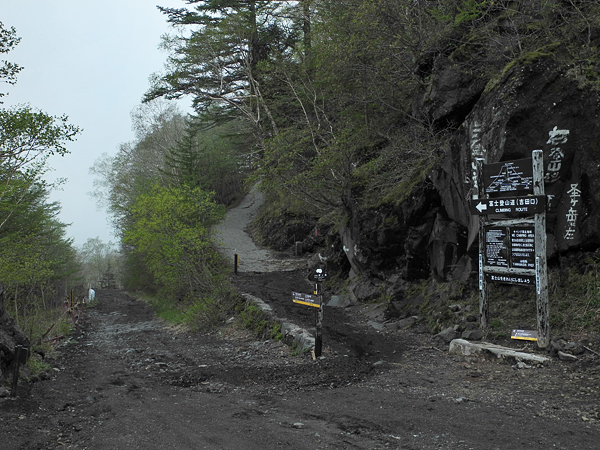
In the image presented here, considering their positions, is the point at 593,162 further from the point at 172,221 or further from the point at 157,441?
the point at 172,221

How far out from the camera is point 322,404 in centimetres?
637

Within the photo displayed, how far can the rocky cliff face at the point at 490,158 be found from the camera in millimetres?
8719

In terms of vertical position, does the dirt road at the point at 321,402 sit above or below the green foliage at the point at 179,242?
below

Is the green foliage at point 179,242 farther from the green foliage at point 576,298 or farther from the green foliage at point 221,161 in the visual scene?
the green foliage at point 221,161

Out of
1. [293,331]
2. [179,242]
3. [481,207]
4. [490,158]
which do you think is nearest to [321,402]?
[293,331]

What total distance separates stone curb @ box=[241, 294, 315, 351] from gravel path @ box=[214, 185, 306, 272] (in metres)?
6.33

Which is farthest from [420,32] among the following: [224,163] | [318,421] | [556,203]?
[224,163]


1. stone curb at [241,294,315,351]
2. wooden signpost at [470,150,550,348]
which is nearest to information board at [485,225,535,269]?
wooden signpost at [470,150,550,348]

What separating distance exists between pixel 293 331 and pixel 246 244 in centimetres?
2017

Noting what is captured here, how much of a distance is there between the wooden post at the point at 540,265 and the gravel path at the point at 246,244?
13.8 metres

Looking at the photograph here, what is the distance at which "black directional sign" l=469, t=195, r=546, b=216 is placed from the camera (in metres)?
7.86

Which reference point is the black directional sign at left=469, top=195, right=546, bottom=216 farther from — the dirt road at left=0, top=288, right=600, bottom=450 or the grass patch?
the grass patch

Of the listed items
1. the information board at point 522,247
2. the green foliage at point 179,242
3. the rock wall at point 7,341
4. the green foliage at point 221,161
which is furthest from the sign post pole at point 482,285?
the green foliage at point 221,161

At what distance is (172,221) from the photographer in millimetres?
17766
